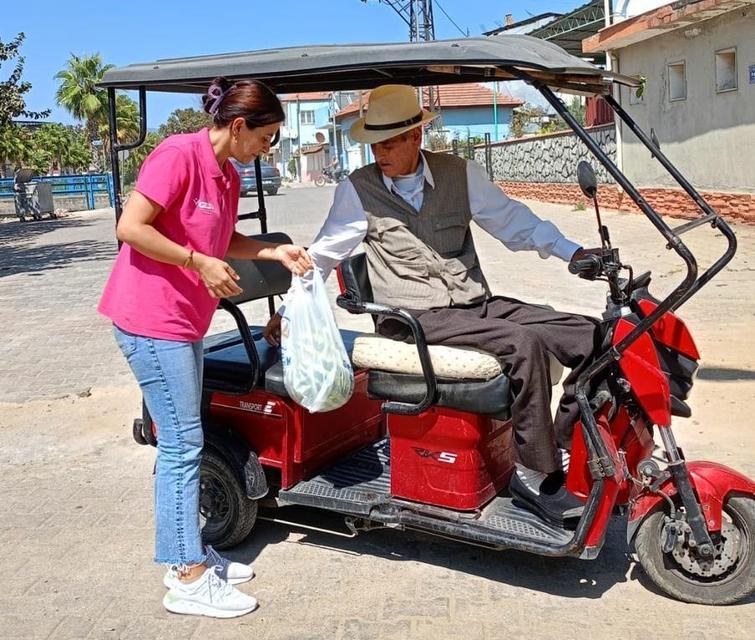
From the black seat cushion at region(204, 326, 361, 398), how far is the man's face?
740 millimetres

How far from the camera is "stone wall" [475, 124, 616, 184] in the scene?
1880cm

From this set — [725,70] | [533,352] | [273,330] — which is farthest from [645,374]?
[725,70]

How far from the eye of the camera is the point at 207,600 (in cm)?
343

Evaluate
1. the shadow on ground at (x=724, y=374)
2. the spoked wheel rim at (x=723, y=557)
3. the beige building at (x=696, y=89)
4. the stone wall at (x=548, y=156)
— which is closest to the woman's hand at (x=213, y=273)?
the spoked wheel rim at (x=723, y=557)

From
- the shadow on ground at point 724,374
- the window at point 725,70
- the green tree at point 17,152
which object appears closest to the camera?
the shadow on ground at point 724,374

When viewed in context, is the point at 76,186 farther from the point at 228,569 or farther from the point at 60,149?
the point at 228,569

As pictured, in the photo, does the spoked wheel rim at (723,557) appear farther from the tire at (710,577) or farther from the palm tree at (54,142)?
the palm tree at (54,142)

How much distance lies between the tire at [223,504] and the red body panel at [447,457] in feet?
2.17

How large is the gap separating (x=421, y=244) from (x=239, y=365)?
3.11 feet

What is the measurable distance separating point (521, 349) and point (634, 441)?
562 millimetres

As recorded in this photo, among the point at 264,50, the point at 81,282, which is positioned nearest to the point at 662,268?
the point at 81,282

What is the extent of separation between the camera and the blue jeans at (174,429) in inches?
130

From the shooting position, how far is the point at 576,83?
348cm

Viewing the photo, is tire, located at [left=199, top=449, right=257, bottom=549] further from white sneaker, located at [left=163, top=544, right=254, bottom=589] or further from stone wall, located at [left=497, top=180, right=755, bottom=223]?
stone wall, located at [left=497, top=180, right=755, bottom=223]
